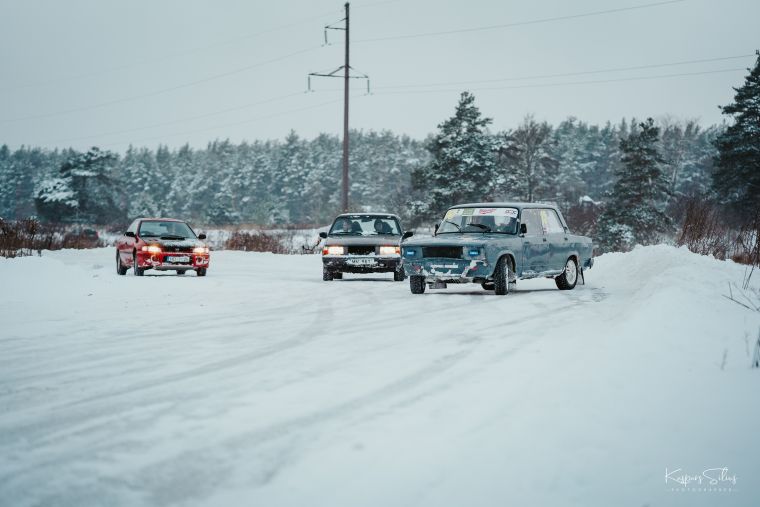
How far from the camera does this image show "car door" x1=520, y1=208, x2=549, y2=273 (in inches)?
619

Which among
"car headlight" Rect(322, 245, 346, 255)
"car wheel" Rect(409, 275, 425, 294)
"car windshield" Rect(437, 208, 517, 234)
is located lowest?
"car wheel" Rect(409, 275, 425, 294)

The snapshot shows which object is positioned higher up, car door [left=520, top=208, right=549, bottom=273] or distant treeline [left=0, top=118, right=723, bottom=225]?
distant treeline [left=0, top=118, right=723, bottom=225]

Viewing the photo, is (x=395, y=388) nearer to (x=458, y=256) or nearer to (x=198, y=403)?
(x=198, y=403)

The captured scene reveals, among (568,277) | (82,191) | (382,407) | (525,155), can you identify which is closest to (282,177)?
(82,191)

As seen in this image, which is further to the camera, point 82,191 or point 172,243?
point 82,191

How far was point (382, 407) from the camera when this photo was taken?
218 inches

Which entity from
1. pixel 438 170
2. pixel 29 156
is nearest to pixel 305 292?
pixel 438 170

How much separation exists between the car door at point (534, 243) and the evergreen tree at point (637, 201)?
121ft

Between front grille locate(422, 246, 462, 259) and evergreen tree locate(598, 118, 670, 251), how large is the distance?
39122 millimetres

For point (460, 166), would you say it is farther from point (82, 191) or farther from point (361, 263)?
point (82, 191)

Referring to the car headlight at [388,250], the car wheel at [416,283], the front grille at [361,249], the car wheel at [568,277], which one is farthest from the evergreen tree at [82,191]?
the car wheel at [416,283]

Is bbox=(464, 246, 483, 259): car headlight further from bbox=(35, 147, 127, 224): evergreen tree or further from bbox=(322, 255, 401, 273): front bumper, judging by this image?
bbox=(35, 147, 127, 224): evergreen tree

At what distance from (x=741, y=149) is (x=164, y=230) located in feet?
153
